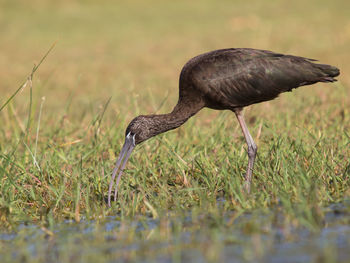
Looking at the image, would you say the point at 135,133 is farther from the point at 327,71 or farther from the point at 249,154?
the point at 327,71

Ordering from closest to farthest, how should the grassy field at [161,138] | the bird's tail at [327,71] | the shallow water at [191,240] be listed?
the shallow water at [191,240], the grassy field at [161,138], the bird's tail at [327,71]

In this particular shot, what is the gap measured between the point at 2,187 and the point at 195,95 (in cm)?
204

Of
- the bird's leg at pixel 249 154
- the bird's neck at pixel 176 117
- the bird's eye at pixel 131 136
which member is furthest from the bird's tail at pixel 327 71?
the bird's eye at pixel 131 136

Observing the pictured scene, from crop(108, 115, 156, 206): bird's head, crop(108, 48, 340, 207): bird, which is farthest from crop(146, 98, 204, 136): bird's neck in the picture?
crop(108, 115, 156, 206): bird's head

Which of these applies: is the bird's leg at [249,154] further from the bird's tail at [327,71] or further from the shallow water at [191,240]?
the bird's tail at [327,71]

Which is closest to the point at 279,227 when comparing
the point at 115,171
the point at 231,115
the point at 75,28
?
the point at 115,171

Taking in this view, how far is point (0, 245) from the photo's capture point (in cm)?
429

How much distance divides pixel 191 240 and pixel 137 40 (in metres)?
16.1

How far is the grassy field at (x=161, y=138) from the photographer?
15.8ft

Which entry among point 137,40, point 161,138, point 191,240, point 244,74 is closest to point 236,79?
point 244,74

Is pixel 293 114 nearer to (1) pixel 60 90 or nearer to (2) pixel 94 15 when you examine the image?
(1) pixel 60 90

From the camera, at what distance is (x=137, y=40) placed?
19.6 meters

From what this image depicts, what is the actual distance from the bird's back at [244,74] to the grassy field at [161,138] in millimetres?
429

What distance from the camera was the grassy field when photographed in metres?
4.82
